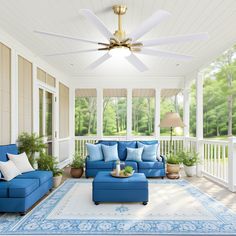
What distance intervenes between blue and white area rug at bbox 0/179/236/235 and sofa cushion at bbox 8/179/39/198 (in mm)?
331

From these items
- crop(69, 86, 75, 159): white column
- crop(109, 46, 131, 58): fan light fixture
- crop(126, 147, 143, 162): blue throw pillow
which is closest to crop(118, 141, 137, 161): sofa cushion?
crop(126, 147, 143, 162): blue throw pillow

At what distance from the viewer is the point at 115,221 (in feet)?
10.3

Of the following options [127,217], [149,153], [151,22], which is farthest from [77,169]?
[151,22]

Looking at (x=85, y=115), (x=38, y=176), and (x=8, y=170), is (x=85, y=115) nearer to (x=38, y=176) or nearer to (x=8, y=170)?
(x=38, y=176)

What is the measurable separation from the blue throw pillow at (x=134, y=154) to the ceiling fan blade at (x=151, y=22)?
11.6 ft

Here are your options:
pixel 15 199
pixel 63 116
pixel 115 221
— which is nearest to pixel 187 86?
pixel 63 116

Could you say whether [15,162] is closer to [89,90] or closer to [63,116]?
[63,116]

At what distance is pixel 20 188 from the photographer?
3232 millimetres

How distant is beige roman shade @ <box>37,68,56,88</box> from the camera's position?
18.0ft

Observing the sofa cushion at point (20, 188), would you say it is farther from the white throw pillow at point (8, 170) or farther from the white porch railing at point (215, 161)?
the white porch railing at point (215, 161)

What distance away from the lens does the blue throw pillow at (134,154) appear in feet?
19.4

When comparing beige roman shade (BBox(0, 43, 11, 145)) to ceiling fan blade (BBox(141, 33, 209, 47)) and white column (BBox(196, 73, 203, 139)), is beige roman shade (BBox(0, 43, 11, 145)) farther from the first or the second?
white column (BBox(196, 73, 203, 139))

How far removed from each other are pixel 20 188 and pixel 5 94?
173cm

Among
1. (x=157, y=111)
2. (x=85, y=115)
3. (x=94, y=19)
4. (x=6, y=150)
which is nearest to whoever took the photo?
(x=94, y=19)
